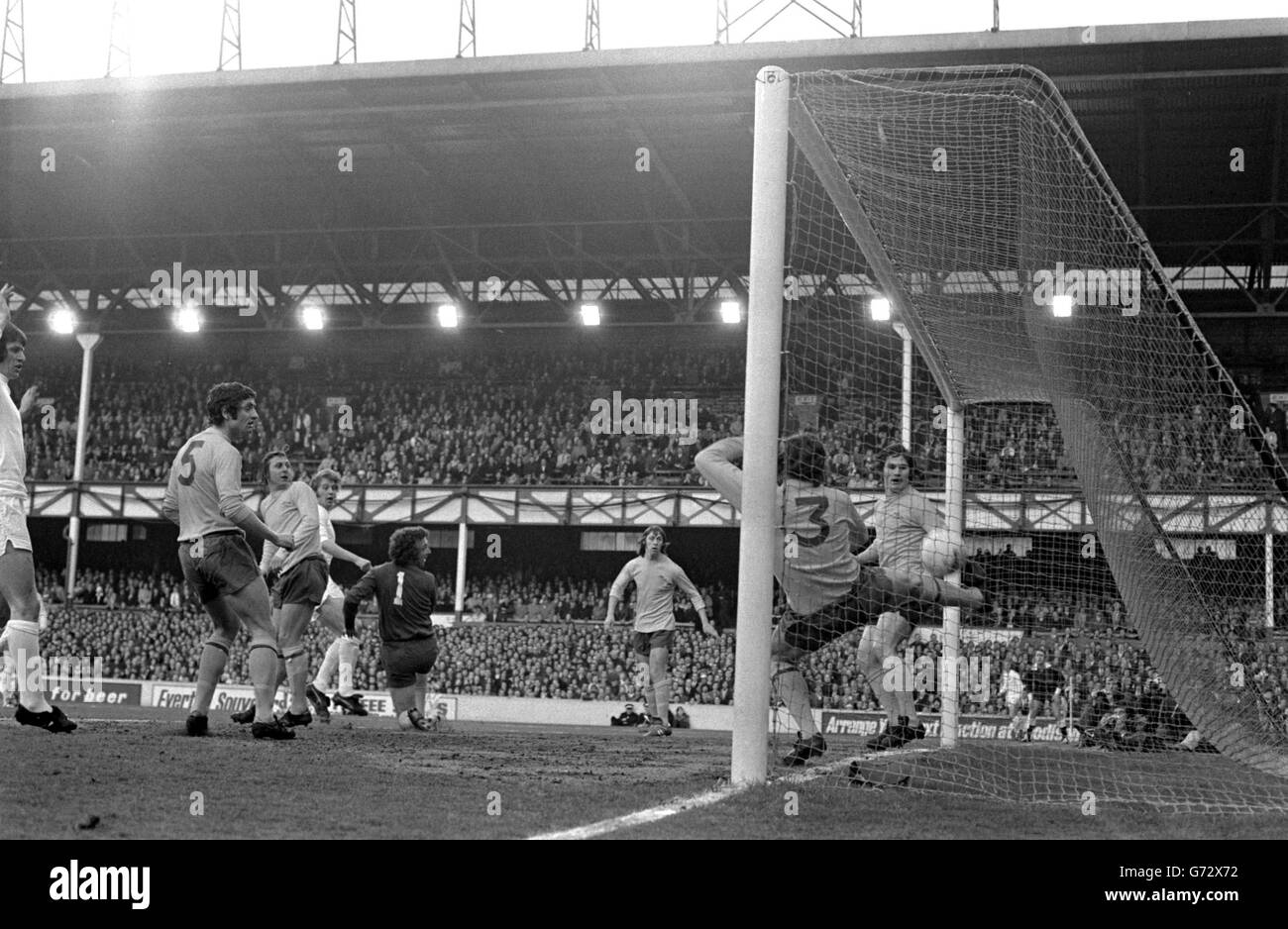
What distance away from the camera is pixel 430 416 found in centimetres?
3600

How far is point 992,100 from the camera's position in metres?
7.76

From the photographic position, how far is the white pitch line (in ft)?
14.5

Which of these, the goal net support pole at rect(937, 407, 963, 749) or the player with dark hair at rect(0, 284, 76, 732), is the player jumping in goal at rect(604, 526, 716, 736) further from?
the player with dark hair at rect(0, 284, 76, 732)

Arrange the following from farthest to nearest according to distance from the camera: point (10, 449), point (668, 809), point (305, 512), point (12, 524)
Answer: point (305, 512) < point (10, 449) < point (12, 524) < point (668, 809)

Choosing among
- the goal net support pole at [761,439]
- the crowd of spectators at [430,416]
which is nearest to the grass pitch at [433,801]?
the goal net support pole at [761,439]

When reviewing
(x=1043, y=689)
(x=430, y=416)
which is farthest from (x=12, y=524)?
(x=430, y=416)

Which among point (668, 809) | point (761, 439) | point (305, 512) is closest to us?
point (668, 809)

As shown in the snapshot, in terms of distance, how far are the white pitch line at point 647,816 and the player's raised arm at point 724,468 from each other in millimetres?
1362

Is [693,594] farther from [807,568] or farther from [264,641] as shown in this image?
[807,568]

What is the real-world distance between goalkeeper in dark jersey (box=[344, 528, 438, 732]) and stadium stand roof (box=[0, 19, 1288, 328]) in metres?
14.1

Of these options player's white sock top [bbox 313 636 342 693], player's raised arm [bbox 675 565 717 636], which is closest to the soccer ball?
player's raised arm [bbox 675 565 717 636]

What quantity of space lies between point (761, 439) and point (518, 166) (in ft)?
74.9

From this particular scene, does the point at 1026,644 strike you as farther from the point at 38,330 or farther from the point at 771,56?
the point at 38,330
